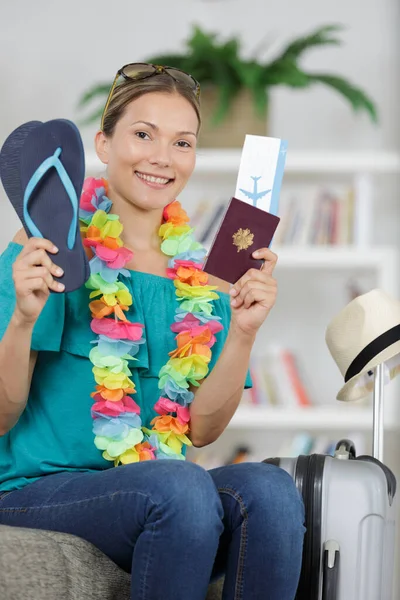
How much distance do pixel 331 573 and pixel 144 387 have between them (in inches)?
16.8

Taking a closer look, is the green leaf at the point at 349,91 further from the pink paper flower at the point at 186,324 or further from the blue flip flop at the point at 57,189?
the blue flip flop at the point at 57,189

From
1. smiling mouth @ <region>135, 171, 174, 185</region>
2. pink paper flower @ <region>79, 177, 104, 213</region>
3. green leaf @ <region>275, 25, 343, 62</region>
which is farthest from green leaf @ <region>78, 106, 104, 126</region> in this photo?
smiling mouth @ <region>135, 171, 174, 185</region>

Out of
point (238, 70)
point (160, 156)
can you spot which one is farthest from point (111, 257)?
point (238, 70)

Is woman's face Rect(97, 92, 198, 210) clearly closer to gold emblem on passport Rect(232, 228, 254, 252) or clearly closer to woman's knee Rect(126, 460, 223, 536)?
gold emblem on passport Rect(232, 228, 254, 252)

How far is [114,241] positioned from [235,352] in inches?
11.0

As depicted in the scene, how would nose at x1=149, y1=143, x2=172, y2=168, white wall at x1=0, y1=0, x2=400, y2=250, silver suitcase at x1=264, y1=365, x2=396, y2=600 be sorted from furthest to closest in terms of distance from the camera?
white wall at x1=0, y1=0, x2=400, y2=250
nose at x1=149, y1=143, x2=172, y2=168
silver suitcase at x1=264, y1=365, x2=396, y2=600

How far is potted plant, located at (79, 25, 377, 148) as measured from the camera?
113 inches

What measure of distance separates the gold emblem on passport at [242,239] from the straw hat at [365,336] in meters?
0.35

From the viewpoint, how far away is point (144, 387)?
1562 millimetres

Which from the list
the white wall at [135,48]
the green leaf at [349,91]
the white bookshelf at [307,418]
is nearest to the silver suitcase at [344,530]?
the white bookshelf at [307,418]

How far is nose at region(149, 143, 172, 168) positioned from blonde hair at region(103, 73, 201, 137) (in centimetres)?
10

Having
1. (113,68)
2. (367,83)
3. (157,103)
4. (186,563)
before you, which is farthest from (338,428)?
(186,563)

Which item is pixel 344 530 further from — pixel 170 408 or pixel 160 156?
pixel 160 156

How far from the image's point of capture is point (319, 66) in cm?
332
